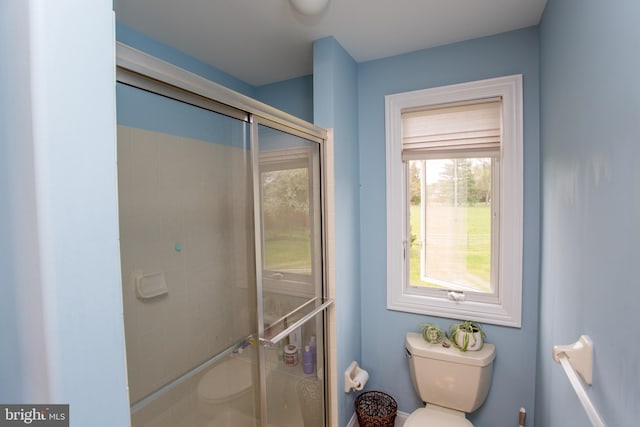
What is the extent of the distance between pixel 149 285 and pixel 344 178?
1.14 metres

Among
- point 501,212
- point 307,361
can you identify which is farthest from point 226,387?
point 501,212

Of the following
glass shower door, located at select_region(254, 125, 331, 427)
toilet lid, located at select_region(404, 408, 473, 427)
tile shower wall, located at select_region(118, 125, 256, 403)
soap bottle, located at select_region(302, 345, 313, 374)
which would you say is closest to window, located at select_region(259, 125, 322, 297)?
glass shower door, located at select_region(254, 125, 331, 427)

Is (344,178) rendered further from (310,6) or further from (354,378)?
(354,378)

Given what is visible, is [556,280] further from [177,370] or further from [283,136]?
[177,370]

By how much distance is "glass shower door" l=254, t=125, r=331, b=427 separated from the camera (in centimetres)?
127

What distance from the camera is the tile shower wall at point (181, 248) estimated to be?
942mm

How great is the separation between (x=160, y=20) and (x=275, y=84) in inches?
36.6

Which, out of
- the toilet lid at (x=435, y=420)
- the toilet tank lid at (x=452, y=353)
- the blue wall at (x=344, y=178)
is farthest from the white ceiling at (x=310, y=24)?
the toilet lid at (x=435, y=420)

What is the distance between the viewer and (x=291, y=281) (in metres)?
1.46

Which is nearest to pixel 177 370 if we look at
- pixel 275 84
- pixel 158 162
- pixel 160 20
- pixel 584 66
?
pixel 158 162

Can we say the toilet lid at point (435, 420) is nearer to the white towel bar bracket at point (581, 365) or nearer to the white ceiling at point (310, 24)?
the white towel bar bracket at point (581, 365)

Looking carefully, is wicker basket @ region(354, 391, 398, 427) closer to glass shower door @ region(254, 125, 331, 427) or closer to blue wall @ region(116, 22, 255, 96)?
glass shower door @ region(254, 125, 331, 427)

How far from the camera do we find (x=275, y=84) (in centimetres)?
229

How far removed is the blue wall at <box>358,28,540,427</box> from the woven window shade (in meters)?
0.14
